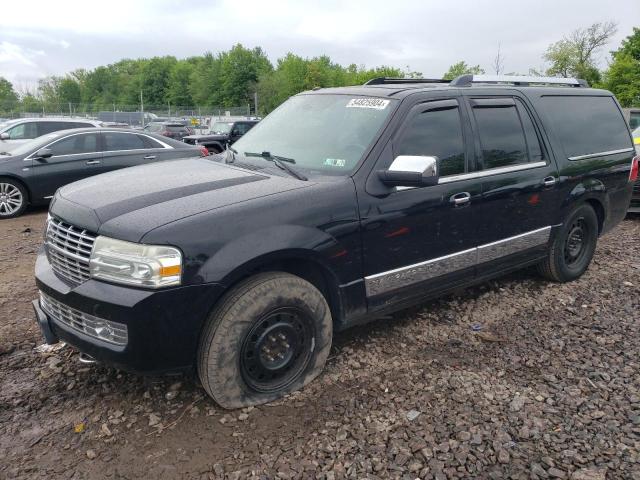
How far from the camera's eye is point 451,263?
3.78 metres

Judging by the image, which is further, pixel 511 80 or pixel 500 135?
pixel 511 80

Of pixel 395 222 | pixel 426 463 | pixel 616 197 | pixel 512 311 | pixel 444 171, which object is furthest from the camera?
pixel 616 197

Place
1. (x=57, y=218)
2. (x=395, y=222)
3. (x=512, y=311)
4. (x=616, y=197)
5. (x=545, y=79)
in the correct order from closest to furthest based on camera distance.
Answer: (x=57, y=218)
(x=395, y=222)
(x=512, y=311)
(x=545, y=79)
(x=616, y=197)

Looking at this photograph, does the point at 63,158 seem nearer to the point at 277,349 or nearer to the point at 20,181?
the point at 20,181

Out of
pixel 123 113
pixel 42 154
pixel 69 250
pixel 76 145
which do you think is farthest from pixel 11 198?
pixel 123 113

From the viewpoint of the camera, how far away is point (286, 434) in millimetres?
2773

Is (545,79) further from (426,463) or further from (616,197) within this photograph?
(426,463)

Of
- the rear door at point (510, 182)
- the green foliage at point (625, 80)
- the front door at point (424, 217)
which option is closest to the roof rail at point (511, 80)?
the rear door at point (510, 182)

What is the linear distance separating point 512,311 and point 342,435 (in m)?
2.32

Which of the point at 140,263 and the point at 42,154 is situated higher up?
the point at 140,263

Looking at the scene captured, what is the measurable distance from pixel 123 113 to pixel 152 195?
37.0m

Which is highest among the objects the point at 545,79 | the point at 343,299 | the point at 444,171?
the point at 545,79

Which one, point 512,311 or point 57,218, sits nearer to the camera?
point 57,218

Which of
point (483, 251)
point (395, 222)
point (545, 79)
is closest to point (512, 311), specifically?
point (483, 251)
